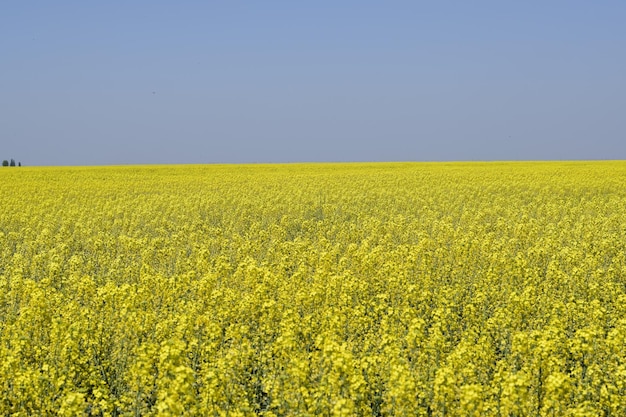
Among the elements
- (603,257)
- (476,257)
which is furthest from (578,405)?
(603,257)

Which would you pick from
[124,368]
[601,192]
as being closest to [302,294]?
[124,368]

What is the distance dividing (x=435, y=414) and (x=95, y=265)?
13060mm

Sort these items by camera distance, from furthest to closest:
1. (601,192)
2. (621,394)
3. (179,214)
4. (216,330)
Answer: (601,192) < (179,214) < (216,330) < (621,394)

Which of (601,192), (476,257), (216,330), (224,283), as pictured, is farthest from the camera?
(601,192)

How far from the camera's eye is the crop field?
6867mm

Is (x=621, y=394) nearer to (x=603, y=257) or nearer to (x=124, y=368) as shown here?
(x=124, y=368)

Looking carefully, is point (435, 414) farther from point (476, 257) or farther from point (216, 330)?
point (476, 257)

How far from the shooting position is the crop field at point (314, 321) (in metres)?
6.87

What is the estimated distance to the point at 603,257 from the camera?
17.1 metres

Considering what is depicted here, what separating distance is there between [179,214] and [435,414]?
70.5 feet

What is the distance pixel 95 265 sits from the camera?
16734mm

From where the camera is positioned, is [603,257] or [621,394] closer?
[621,394]

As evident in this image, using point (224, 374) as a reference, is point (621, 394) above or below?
below

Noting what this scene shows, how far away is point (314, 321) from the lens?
9711 mm
